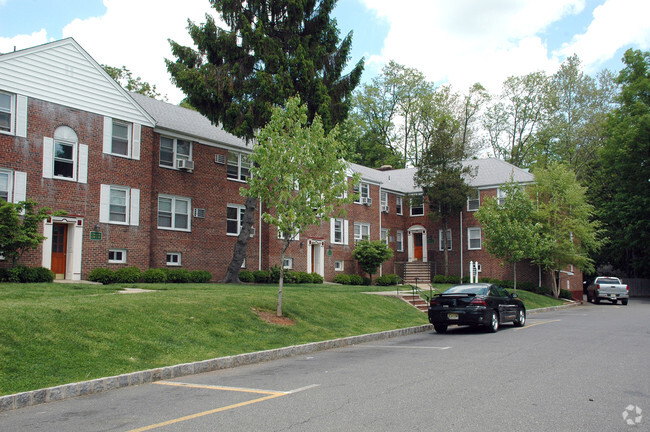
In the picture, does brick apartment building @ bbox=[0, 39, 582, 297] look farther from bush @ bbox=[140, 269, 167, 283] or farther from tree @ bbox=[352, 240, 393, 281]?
tree @ bbox=[352, 240, 393, 281]

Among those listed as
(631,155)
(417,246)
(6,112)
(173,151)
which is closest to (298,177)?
(6,112)

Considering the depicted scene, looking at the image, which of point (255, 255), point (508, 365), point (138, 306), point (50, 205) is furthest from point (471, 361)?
point (255, 255)

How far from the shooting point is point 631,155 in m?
42.5

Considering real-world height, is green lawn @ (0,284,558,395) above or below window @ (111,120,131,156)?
below

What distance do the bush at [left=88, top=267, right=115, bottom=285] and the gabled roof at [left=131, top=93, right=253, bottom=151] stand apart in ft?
24.1

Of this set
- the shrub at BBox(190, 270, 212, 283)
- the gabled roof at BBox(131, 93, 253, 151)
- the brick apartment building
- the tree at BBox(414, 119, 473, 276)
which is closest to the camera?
the brick apartment building

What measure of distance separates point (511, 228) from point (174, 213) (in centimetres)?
1745

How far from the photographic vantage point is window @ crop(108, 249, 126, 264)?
23422 millimetres

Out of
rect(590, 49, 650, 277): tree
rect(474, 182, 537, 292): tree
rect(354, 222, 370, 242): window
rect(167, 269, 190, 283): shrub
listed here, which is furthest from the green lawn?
rect(590, 49, 650, 277): tree

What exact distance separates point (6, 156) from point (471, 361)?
18.0m

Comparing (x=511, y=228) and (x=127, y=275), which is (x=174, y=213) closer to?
(x=127, y=275)

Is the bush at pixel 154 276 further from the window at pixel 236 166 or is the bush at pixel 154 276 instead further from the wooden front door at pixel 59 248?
the window at pixel 236 166

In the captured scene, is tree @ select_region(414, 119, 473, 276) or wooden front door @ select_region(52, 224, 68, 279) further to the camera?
tree @ select_region(414, 119, 473, 276)

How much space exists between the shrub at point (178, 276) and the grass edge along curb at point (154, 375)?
12526 millimetres
